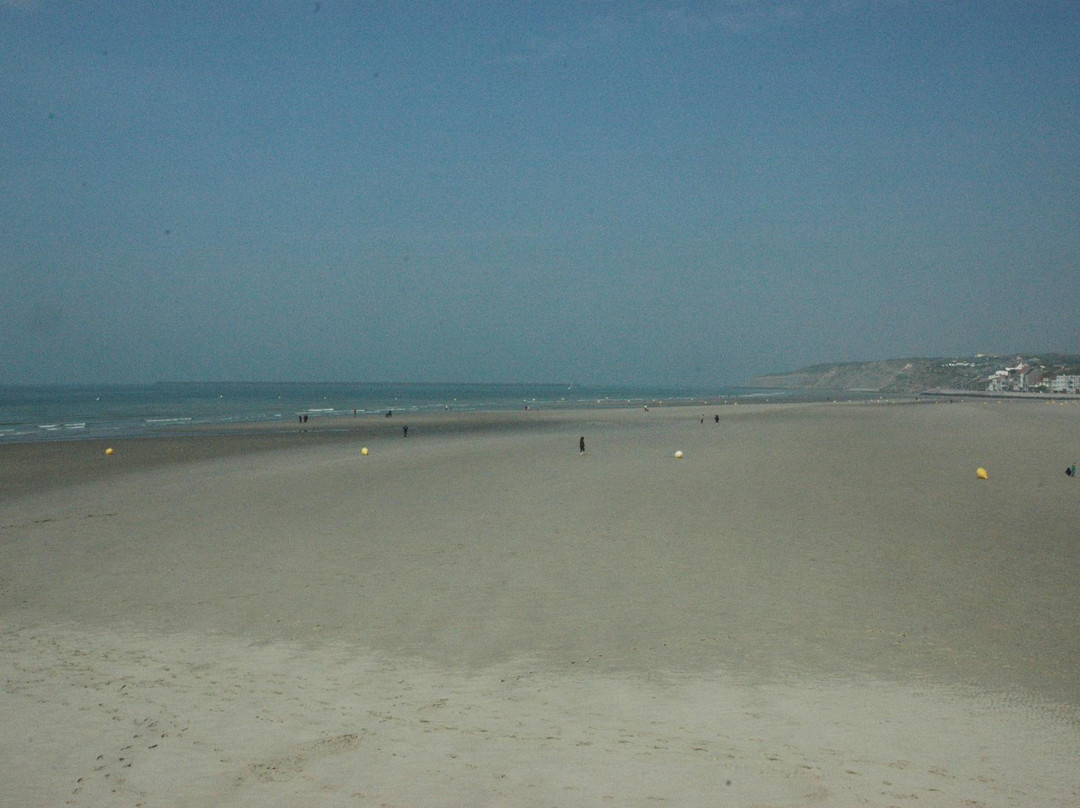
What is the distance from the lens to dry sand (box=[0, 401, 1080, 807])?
218 inches

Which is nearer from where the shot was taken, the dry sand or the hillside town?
the dry sand

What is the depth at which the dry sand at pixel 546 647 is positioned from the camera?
5.53m

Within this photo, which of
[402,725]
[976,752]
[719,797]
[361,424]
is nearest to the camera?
[719,797]

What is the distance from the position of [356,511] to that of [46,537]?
5593 mm

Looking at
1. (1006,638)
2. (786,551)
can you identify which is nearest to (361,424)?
(786,551)

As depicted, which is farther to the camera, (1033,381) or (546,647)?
(1033,381)

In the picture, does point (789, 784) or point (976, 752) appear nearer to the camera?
point (789, 784)

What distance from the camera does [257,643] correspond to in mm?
8617

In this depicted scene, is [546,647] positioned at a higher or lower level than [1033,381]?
higher

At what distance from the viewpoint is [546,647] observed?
8430 millimetres

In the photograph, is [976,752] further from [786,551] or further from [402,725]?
[786,551]

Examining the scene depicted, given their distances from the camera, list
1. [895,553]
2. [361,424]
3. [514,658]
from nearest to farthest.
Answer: [514,658] < [895,553] < [361,424]

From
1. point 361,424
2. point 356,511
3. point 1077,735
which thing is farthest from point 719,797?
point 361,424

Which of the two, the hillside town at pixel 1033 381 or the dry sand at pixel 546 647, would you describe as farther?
the hillside town at pixel 1033 381
